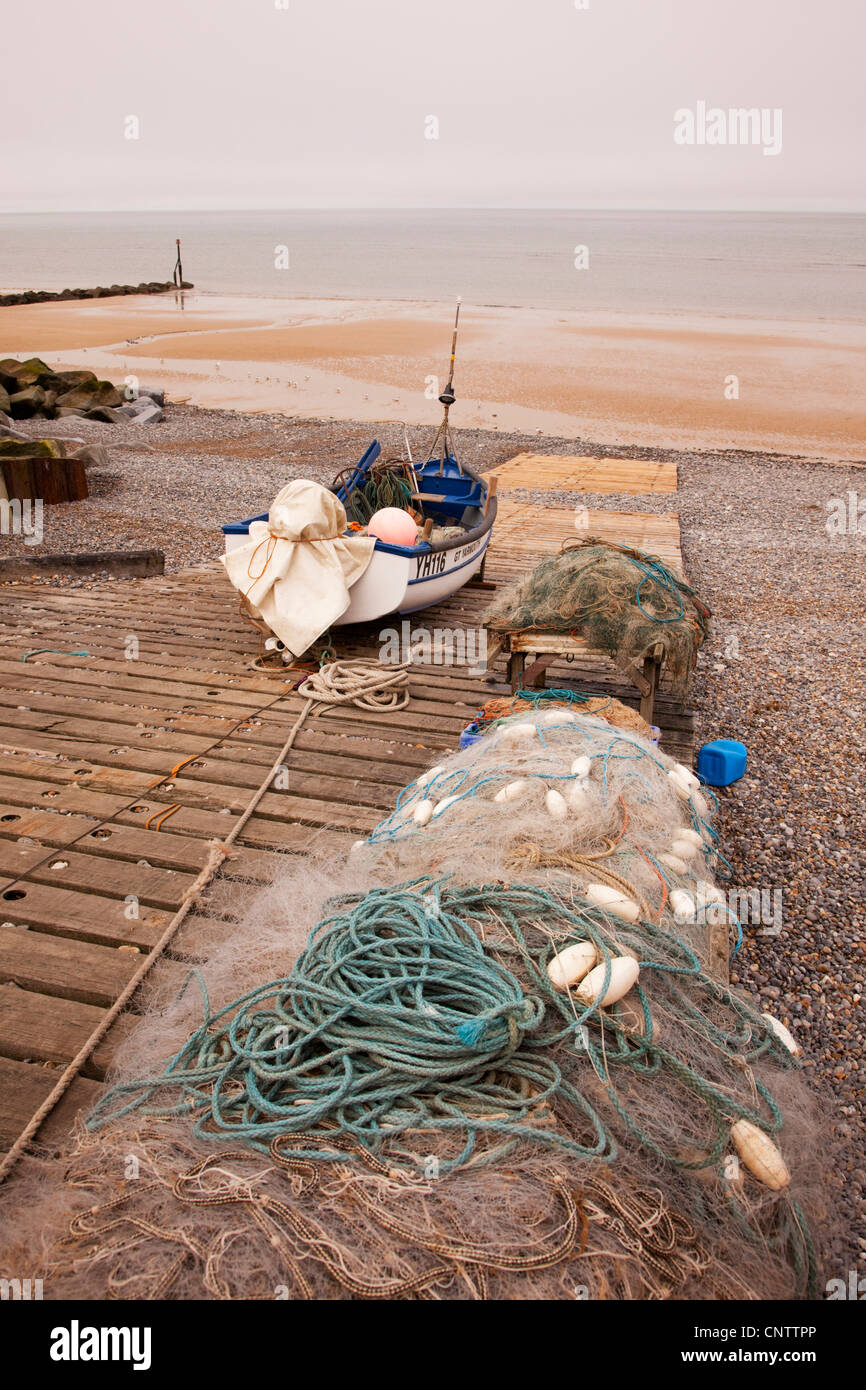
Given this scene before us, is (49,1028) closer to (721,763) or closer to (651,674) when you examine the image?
(651,674)

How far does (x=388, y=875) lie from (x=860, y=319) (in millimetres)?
45850

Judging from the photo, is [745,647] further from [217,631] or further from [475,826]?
[475,826]

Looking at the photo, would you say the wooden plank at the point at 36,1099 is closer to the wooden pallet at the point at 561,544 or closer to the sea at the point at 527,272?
the wooden pallet at the point at 561,544

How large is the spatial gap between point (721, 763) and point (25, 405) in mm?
16226

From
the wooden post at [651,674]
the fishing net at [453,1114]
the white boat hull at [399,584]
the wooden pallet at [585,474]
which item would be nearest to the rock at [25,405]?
the wooden pallet at [585,474]

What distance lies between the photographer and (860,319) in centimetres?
4134

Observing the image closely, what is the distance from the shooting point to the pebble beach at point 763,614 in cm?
389

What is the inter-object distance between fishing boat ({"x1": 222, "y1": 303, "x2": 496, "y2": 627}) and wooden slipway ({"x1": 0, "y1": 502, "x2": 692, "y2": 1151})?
35cm

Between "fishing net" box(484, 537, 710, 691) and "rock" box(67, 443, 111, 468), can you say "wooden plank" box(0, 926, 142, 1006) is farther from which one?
"rock" box(67, 443, 111, 468)

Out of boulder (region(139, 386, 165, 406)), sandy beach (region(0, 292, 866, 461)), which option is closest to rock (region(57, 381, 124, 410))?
boulder (region(139, 386, 165, 406))

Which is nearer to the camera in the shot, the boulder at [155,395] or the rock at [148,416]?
the rock at [148,416]

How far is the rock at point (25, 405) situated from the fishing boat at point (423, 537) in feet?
37.0

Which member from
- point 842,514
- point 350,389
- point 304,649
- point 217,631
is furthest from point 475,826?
point 350,389

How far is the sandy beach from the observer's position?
21.1 meters
